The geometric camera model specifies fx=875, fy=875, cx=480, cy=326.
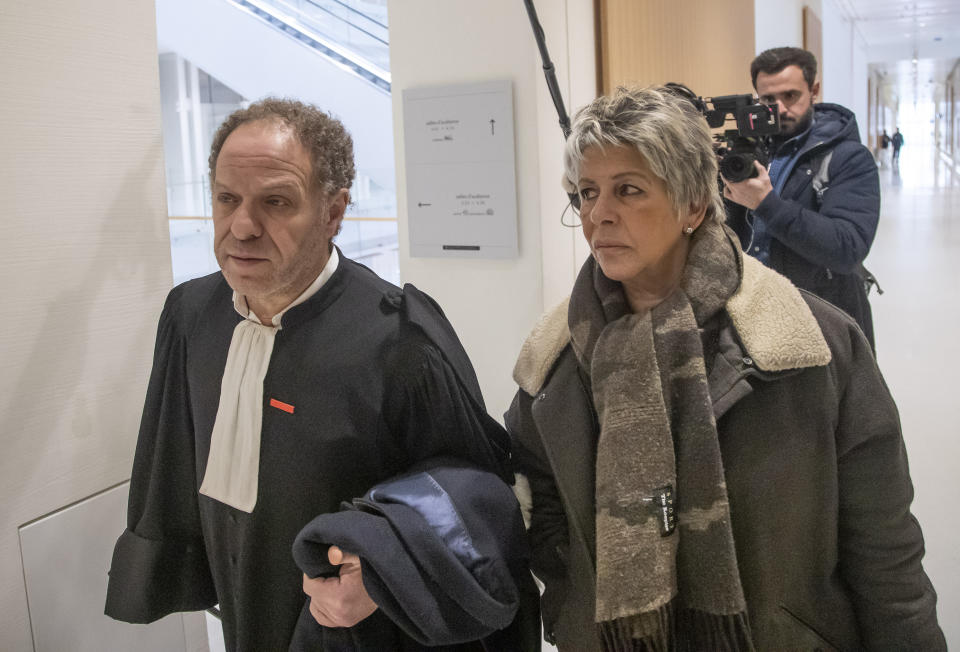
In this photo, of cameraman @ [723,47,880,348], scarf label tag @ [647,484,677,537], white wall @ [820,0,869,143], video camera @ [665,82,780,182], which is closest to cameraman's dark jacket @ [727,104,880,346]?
cameraman @ [723,47,880,348]

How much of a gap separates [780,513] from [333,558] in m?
0.67

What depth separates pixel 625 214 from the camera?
1350mm

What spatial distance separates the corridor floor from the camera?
135 inches

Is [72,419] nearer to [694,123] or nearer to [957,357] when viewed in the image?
[694,123]

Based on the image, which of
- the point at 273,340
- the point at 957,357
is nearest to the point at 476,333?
the point at 273,340

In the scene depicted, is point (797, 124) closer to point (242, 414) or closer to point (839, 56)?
point (242, 414)

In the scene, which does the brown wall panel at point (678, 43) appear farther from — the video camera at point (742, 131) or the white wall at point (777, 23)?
the white wall at point (777, 23)

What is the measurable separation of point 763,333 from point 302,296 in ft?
2.53

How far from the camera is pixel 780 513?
133 cm

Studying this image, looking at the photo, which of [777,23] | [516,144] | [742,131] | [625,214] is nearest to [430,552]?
[625,214]

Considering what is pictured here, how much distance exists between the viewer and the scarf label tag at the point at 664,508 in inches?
51.5

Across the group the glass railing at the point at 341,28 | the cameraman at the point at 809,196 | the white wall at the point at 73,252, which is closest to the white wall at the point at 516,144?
the cameraman at the point at 809,196

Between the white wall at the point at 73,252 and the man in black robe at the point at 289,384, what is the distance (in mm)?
374

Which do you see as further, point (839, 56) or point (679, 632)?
point (839, 56)
